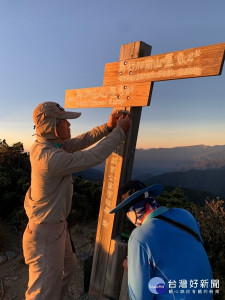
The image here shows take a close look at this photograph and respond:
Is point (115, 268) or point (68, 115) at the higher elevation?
point (68, 115)

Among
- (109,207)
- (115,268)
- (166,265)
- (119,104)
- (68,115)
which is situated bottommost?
(115,268)

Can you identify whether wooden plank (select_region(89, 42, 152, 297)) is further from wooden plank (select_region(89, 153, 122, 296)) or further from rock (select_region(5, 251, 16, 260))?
rock (select_region(5, 251, 16, 260))

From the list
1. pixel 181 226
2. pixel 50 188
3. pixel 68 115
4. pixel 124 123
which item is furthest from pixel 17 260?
pixel 181 226

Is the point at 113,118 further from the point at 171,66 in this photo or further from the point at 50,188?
the point at 50,188

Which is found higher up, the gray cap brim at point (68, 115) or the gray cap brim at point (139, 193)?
the gray cap brim at point (68, 115)

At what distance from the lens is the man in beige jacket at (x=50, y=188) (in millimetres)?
2428

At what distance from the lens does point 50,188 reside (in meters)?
2.58

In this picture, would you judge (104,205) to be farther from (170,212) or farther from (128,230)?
(128,230)

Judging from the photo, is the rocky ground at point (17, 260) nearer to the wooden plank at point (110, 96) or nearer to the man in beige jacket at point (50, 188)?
the man in beige jacket at point (50, 188)

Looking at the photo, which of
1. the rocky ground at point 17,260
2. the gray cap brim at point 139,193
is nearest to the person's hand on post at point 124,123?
the gray cap brim at point 139,193

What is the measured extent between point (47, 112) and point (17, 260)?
363 centimetres

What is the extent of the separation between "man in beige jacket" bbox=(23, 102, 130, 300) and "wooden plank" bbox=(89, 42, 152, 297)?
1.25ft

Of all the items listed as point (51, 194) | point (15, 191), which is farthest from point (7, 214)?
point (51, 194)

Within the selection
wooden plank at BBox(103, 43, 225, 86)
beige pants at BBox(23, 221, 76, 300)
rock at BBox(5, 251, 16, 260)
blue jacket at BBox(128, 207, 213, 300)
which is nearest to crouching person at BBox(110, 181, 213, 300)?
blue jacket at BBox(128, 207, 213, 300)
